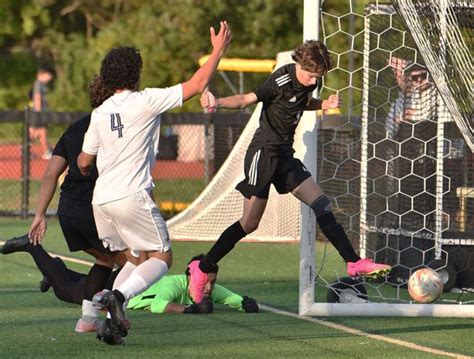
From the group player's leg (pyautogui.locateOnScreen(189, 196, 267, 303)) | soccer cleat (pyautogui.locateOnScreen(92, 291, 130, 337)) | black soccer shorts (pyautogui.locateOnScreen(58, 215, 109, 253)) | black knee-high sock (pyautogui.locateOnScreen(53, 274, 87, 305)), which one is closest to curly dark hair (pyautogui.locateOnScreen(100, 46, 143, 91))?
black soccer shorts (pyautogui.locateOnScreen(58, 215, 109, 253))

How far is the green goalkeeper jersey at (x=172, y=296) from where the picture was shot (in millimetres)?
9445

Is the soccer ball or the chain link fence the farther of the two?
the chain link fence

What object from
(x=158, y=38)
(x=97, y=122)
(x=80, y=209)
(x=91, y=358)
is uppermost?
(x=158, y=38)

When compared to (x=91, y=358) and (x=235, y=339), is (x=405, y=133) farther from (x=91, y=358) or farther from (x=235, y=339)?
(x=91, y=358)

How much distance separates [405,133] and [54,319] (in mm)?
3729

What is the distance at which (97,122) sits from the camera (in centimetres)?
782

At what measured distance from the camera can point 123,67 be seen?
780 centimetres

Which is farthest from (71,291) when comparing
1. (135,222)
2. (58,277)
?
(135,222)

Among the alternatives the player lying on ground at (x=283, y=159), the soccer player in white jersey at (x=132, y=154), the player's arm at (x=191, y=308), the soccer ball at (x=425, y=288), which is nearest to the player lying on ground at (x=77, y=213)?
the soccer player in white jersey at (x=132, y=154)

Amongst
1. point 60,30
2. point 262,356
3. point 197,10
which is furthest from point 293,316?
point 60,30

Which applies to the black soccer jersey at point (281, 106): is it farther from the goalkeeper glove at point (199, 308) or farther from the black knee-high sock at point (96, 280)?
the black knee-high sock at point (96, 280)

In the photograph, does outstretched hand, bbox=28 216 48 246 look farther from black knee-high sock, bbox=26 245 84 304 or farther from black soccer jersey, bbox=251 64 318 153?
black soccer jersey, bbox=251 64 318 153

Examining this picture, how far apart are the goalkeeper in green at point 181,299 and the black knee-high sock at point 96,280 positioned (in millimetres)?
848

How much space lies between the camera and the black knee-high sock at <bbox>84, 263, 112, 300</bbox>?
843cm
